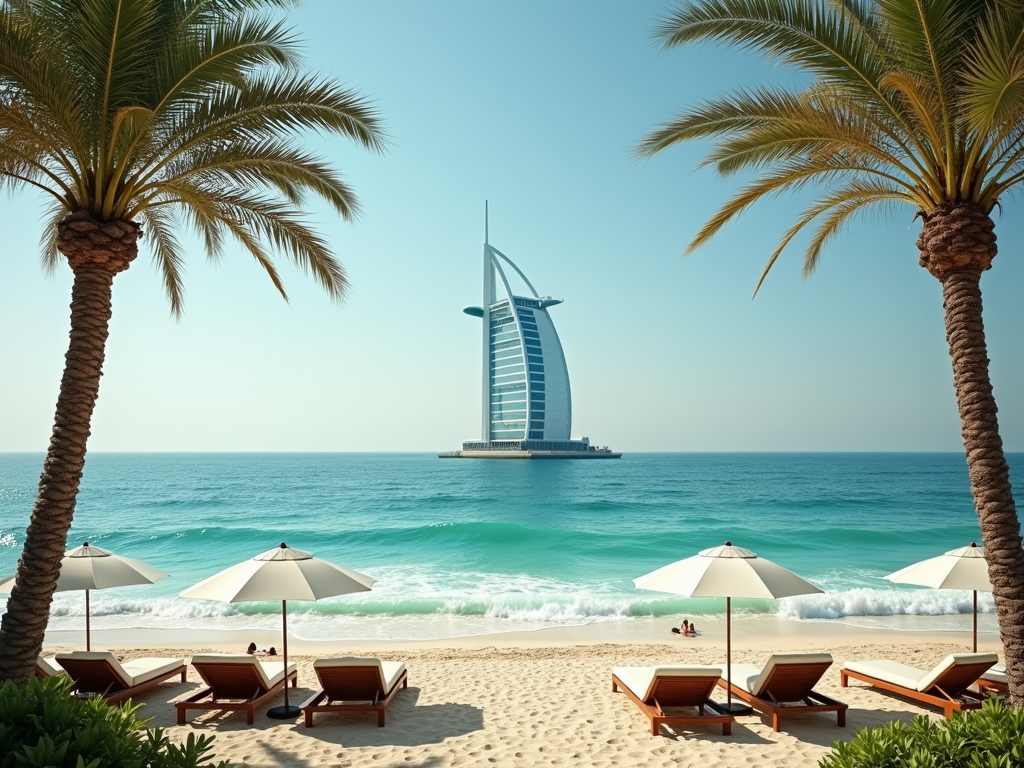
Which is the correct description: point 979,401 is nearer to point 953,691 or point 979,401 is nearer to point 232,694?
point 953,691

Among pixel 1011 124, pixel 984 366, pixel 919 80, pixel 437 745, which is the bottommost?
pixel 437 745

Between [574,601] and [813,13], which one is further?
[574,601]

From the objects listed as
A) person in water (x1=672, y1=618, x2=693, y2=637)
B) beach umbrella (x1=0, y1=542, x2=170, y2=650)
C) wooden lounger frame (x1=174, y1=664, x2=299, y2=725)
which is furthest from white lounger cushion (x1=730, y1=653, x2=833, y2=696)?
beach umbrella (x1=0, y1=542, x2=170, y2=650)

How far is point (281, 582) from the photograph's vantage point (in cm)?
729

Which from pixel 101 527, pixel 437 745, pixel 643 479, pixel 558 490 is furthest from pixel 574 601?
pixel 643 479

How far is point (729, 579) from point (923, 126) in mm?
4832

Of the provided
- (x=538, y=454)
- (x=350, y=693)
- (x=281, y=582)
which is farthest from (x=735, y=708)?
(x=538, y=454)

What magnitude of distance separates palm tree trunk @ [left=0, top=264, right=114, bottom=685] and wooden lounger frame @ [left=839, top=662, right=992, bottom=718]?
882 centimetres

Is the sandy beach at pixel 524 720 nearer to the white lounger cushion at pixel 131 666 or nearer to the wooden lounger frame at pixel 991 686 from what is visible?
the white lounger cushion at pixel 131 666

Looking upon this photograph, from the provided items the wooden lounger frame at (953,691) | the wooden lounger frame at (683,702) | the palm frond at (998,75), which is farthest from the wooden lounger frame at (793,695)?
the palm frond at (998,75)

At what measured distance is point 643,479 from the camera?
7562 centimetres

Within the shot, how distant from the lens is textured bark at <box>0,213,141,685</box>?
19.7 feet

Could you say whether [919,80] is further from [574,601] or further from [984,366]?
[574,601]

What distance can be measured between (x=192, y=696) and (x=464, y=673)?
11.9ft
